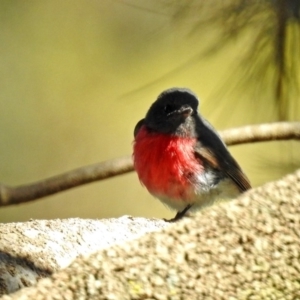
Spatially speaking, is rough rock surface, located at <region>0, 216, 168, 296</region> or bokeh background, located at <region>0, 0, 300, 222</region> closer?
rough rock surface, located at <region>0, 216, 168, 296</region>

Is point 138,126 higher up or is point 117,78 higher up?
point 117,78

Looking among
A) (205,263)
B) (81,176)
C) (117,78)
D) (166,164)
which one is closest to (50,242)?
(81,176)

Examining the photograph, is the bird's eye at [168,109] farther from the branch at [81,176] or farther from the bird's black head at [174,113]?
the branch at [81,176]

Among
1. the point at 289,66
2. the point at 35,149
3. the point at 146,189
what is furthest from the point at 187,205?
the point at 289,66

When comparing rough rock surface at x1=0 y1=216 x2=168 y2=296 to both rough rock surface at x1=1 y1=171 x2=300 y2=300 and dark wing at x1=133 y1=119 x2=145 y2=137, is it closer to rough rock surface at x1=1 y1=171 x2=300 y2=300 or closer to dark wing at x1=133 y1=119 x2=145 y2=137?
dark wing at x1=133 y1=119 x2=145 y2=137

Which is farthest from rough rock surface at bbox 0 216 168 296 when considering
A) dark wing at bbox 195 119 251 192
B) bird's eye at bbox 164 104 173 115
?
bird's eye at bbox 164 104 173 115

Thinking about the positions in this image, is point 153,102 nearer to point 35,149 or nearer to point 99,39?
point 99,39

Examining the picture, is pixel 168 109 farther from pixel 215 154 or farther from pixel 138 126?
pixel 215 154
